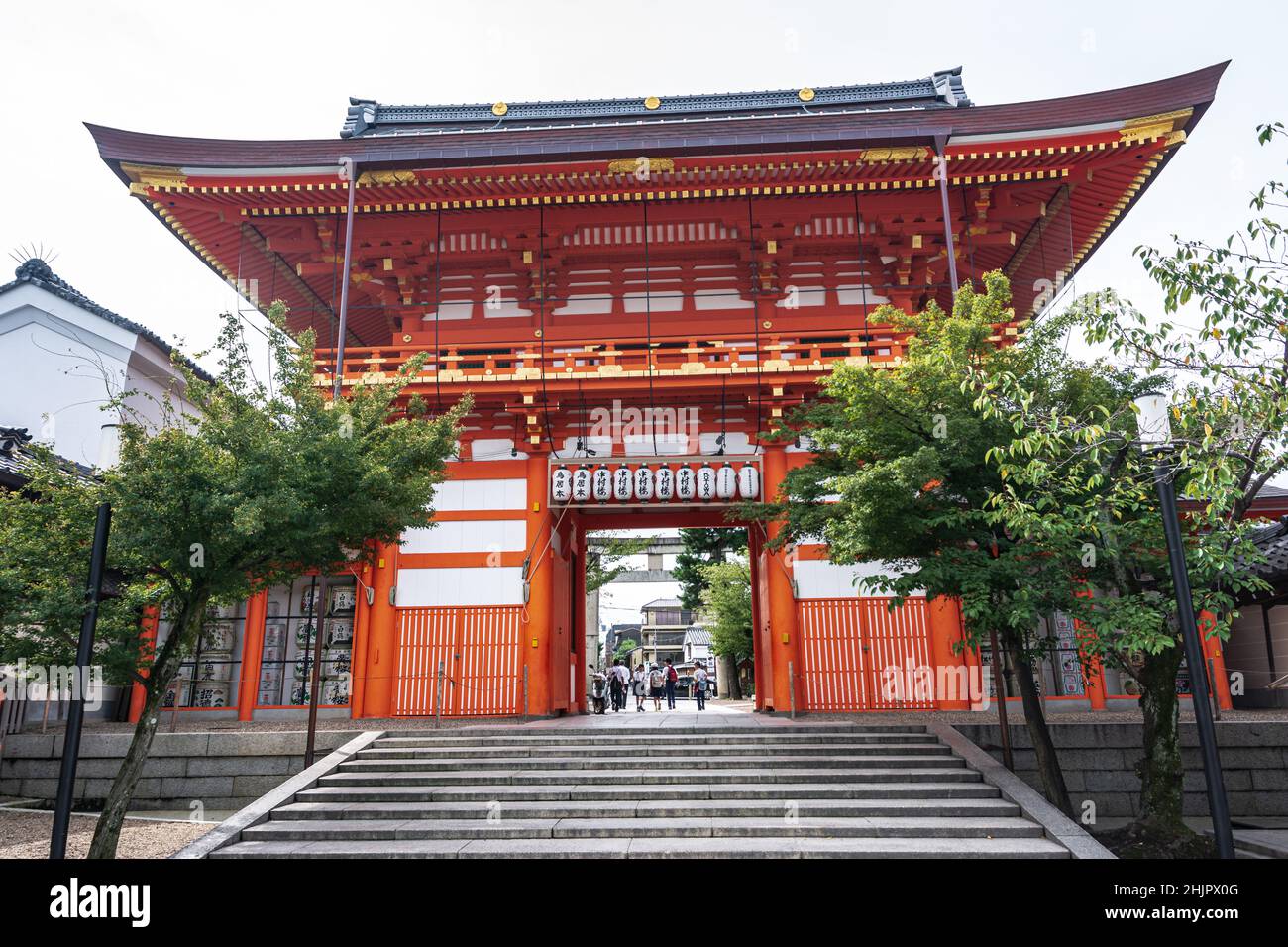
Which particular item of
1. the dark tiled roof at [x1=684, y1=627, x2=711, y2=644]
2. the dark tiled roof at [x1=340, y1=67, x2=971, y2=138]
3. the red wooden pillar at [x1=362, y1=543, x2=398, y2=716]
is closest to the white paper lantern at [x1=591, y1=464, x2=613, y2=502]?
the red wooden pillar at [x1=362, y1=543, x2=398, y2=716]

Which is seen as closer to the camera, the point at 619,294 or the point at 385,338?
the point at 619,294

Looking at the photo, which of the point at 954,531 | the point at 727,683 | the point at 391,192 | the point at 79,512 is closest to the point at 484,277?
the point at 391,192

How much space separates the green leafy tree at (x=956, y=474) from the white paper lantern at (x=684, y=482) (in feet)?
15.7

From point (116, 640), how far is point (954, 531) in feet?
34.1

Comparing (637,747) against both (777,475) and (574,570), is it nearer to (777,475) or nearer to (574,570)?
(777,475)

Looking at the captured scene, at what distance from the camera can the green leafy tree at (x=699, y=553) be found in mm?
33125

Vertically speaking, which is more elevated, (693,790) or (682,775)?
(682,775)

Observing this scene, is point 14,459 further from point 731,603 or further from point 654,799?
point 731,603

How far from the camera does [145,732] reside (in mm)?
8352

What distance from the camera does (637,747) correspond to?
11078 millimetres

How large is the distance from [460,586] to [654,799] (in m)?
6.90

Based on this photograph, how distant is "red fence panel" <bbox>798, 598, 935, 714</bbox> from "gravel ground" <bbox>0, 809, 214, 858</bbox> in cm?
1004

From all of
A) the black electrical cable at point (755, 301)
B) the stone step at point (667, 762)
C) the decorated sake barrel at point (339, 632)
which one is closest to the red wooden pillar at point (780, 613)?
the black electrical cable at point (755, 301)

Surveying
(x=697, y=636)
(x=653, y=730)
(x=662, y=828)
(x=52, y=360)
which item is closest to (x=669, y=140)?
(x=653, y=730)
